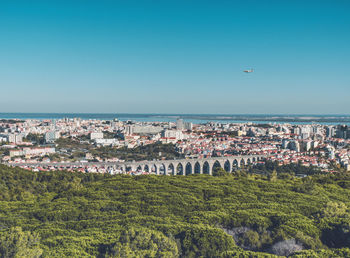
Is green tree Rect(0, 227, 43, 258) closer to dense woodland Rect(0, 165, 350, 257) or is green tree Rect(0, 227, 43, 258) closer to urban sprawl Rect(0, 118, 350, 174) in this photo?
dense woodland Rect(0, 165, 350, 257)

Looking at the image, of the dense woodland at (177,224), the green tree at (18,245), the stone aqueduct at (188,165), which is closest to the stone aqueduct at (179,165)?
the stone aqueduct at (188,165)

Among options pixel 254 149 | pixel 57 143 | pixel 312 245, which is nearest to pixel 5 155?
pixel 57 143

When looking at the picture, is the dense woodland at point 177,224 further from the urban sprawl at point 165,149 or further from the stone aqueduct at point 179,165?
the stone aqueduct at point 179,165

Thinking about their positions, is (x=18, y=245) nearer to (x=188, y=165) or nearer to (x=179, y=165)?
(x=179, y=165)

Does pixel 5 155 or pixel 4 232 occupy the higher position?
pixel 4 232

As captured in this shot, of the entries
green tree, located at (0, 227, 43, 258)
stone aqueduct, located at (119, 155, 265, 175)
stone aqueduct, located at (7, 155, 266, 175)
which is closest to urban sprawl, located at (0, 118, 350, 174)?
stone aqueduct, located at (7, 155, 266, 175)

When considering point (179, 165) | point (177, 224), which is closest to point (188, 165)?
point (179, 165)

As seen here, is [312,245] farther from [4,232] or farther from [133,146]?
[133,146]
